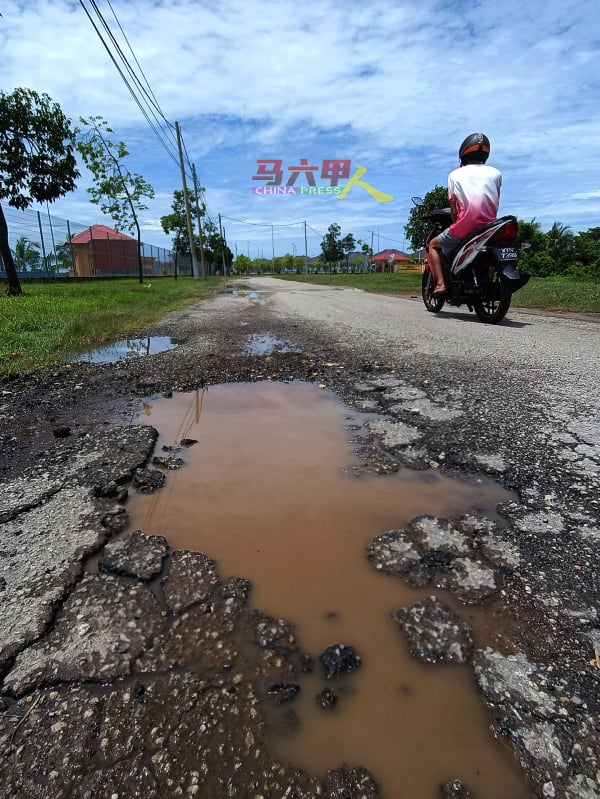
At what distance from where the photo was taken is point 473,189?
Answer: 17.9ft

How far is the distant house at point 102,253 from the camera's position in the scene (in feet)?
95.9

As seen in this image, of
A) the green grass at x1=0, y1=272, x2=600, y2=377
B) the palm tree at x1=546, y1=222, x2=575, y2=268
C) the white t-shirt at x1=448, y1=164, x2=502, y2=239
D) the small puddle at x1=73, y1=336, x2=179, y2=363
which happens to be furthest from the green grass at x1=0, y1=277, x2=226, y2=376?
the palm tree at x1=546, y1=222, x2=575, y2=268

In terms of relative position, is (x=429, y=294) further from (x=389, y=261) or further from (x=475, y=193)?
(x=389, y=261)

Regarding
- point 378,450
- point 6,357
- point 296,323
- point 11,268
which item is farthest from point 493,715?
point 11,268

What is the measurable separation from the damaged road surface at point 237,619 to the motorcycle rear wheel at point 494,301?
3.13 meters

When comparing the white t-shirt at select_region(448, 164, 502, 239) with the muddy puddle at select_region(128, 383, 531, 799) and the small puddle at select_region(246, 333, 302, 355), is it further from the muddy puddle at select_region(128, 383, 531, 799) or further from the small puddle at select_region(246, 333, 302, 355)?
the muddy puddle at select_region(128, 383, 531, 799)

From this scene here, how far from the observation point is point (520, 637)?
112 cm

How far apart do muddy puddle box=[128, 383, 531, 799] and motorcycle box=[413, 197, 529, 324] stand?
3.54 m

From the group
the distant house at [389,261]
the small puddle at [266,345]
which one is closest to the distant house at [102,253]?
the small puddle at [266,345]

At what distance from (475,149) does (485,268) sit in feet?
4.60

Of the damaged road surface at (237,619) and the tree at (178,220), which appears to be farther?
the tree at (178,220)

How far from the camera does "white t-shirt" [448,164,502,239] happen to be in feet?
17.8

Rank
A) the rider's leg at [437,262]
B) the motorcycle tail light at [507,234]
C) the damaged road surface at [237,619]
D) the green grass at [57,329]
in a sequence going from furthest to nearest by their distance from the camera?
1. the rider's leg at [437,262]
2. the motorcycle tail light at [507,234]
3. the green grass at [57,329]
4. the damaged road surface at [237,619]

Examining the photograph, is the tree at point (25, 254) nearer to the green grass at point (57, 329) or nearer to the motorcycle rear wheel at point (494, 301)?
the green grass at point (57, 329)
